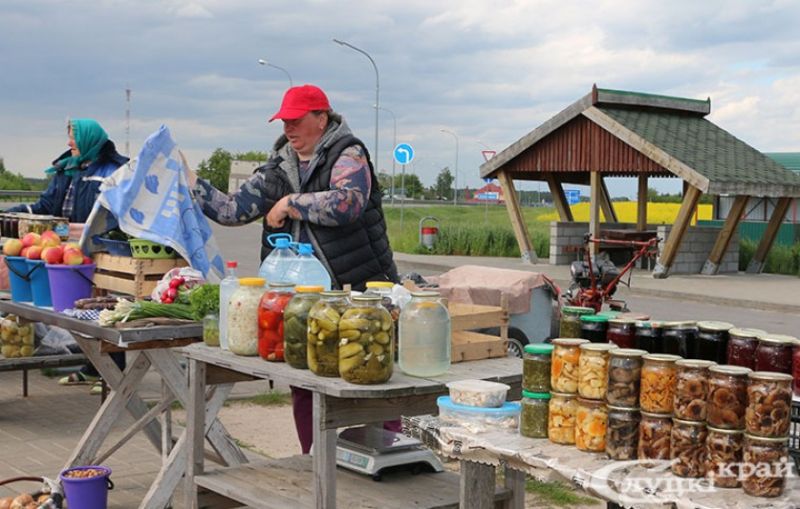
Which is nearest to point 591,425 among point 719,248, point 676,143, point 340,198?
point 340,198

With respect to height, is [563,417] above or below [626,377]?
below

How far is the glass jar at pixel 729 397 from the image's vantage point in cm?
285

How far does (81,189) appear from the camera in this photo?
310 inches

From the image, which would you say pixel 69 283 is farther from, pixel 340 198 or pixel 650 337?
pixel 650 337

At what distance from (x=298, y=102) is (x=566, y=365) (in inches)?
91.3

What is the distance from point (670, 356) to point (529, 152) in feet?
68.2

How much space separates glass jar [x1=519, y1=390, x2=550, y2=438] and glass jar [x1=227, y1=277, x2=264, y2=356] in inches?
53.6

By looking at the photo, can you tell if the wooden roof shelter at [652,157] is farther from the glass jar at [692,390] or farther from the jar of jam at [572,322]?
the glass jar at [692,390]

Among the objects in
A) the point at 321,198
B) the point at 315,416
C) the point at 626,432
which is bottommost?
the point at 315,416

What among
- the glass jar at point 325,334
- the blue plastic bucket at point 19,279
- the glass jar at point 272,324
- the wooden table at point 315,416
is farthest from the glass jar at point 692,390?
the blue plastic bucket at point 19,279

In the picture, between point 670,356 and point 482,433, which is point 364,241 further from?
point 670,356

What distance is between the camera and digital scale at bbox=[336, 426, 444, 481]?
449cm

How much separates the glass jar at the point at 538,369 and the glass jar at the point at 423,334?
54cm

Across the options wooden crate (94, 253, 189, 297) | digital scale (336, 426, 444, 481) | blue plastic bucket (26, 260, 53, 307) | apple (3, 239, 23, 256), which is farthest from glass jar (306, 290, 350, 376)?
apple (3, 239, 23, 256)
